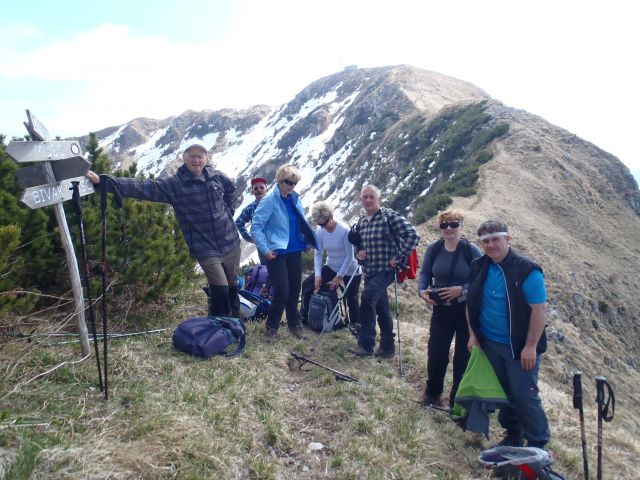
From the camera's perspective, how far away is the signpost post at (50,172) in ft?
10.6

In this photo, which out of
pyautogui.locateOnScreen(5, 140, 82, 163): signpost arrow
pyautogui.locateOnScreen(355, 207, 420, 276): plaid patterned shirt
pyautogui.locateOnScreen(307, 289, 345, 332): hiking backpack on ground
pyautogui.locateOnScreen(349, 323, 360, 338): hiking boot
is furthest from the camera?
pyautogui.locateOnScreen(349, 323, 360, 338): hiking boot

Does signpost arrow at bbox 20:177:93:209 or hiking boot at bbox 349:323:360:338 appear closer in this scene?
signpost arrow at bbox 20:177:93:209

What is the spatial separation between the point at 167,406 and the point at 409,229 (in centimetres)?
329

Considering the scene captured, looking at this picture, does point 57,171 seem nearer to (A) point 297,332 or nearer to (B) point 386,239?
(B) point 386,239

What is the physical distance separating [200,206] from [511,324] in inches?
136

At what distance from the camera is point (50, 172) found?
3.48 m

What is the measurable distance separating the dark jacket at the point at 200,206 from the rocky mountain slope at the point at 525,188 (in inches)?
32.0

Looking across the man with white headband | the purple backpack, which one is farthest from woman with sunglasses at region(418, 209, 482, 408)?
the purple backpack

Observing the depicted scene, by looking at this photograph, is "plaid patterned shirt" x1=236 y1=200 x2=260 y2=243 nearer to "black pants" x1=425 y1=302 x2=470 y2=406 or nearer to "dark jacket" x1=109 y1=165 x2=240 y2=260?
"dark jacket" x1=109 y1=165 x2=240 y2=260

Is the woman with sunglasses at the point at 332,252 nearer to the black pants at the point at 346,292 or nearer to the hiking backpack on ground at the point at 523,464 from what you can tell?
the black pants at the point at 346,292

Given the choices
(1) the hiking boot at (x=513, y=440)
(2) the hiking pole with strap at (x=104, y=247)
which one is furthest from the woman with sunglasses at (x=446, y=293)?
(2) the hiking pole with strap at (x=104, y=247)

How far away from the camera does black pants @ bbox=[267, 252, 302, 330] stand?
18.3 ft

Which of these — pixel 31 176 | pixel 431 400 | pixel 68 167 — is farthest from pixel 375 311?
pixel 31 176

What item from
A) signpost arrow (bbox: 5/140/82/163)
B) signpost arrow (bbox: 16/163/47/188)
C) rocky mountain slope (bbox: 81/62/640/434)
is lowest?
rocky mountain slope (bbox: 81/62/640/434)
